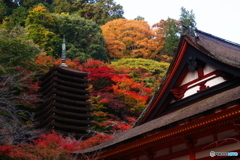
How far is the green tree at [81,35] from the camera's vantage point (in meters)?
36.0

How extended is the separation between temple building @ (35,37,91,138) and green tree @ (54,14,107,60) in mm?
9637

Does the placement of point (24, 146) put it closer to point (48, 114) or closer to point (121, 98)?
point (48, 114)

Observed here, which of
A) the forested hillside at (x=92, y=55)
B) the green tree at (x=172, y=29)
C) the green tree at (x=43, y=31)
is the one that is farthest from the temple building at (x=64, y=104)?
the green tree at (x=172, y=29)

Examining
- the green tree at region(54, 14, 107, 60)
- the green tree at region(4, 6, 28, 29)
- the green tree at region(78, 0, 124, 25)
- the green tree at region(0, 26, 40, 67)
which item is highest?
the green tree at region(78, 0, 124, 25)

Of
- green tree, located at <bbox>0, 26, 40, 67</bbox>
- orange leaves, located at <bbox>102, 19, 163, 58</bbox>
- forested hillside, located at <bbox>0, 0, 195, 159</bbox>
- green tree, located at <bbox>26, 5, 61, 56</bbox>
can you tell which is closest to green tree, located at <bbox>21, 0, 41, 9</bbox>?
forested hillside, located at <bbox>0, 0, 195, 159</bbox>

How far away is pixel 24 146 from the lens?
47.5 ft

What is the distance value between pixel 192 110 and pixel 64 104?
59.9 ft

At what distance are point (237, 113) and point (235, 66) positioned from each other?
2191mm

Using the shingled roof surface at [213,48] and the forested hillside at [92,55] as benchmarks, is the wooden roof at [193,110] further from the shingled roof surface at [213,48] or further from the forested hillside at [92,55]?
the forested hillside at [92,55]

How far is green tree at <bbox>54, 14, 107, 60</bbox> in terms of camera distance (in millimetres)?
35969

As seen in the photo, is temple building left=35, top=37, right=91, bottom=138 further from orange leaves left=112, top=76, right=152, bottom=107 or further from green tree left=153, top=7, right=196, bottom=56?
green tree left=153, top=7, right=196, bottom=56

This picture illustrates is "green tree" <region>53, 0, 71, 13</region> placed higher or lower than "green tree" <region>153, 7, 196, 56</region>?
higher

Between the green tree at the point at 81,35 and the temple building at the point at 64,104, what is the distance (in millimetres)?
9637

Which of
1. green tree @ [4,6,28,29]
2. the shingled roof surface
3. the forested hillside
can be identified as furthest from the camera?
green tree @ [4,6,28,29]
